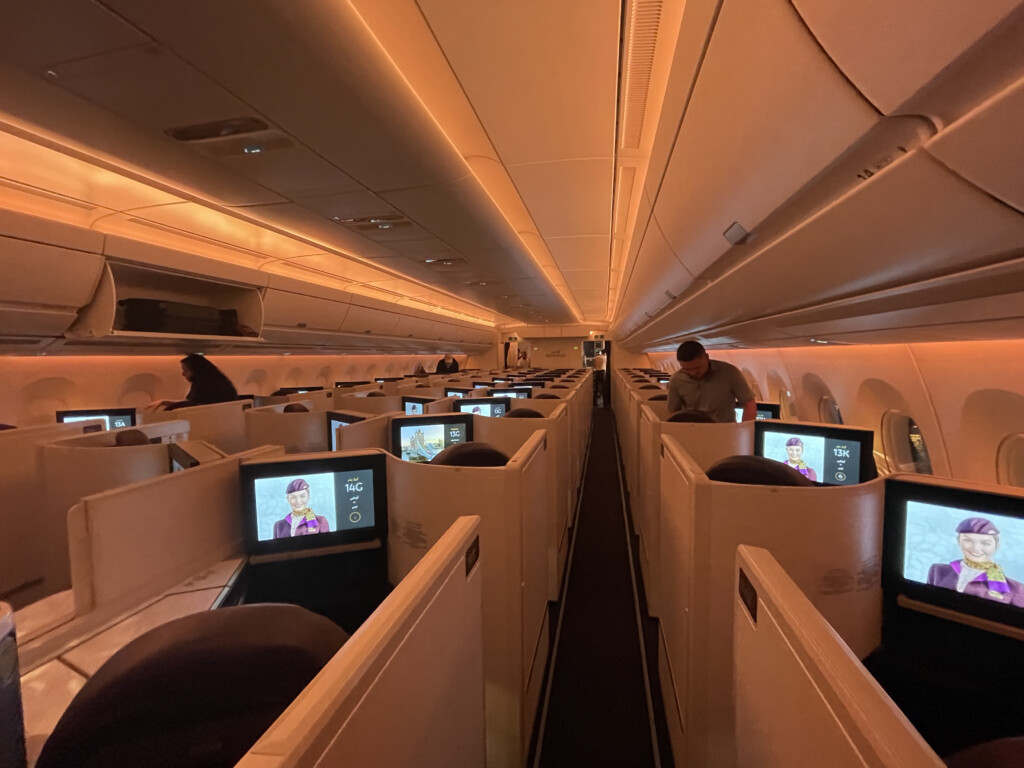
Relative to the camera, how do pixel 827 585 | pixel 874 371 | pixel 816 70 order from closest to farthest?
1. pixel 816 70
2. pixel 827 585
3. pixel 874 371

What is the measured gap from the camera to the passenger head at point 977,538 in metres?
1.66

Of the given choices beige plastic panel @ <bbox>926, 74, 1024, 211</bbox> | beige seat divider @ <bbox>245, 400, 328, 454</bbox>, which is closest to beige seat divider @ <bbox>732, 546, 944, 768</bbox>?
beige plastic panel @ <bbox>926, 74, 1024, 211</bbox>

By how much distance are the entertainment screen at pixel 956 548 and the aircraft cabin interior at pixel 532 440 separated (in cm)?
1

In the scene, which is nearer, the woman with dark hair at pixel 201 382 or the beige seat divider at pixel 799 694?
the beige seat divider at pixel 799 694

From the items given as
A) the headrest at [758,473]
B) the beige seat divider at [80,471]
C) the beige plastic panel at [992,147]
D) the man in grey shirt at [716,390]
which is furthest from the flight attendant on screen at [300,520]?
the man in grey shirt at [716,390]

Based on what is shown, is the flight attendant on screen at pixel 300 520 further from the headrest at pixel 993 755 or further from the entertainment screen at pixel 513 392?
the entertainment screen at pixel 513 392

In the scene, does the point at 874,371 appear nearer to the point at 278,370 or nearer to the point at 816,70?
the point at 816,70

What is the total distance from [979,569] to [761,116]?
1.82 m

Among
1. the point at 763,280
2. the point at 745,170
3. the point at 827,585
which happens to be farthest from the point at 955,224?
the point at 763,280

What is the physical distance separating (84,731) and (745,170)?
222cm

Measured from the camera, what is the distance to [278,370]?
1131cm

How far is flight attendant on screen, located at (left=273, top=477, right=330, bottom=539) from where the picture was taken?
2506 millimetres

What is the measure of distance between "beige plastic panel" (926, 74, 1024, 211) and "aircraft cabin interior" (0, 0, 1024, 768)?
0.03 ft

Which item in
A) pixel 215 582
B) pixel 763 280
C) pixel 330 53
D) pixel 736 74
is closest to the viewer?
pixel 736 74
